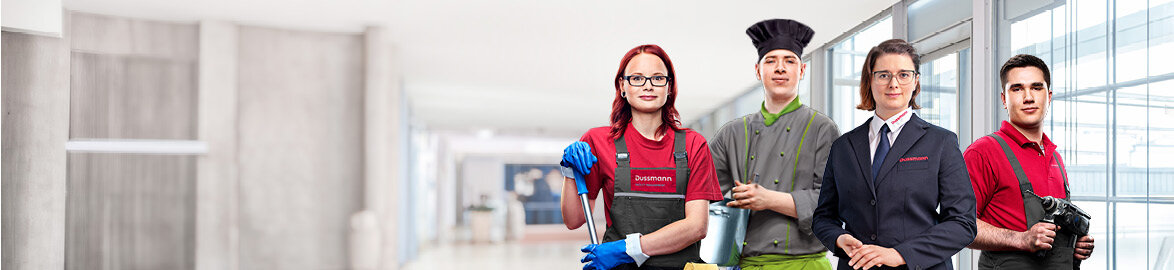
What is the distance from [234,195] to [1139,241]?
6226 millimetres

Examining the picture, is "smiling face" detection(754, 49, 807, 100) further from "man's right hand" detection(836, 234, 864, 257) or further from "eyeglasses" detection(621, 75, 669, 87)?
"man's right hand" detection(836, 234, 864, 257)

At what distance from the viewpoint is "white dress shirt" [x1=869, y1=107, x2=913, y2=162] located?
177 cm

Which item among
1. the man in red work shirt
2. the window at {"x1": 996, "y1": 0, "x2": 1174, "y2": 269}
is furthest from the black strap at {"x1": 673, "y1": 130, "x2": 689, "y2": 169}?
the window at {"x1": 996, "y1": 0, "x2": 1174, "y2": 269}

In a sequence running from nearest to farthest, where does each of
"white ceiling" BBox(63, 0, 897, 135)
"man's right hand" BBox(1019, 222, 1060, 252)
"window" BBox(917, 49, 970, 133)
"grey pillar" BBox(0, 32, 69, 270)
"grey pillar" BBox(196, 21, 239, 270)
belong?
"man's right hand" BBox(1019, 222, 1060, 252) → "window" BBox(917, 49, 970, 133) → "grey pillar" BBox(0, 32, 69, 270) → "white ceiling" BBox(63, 0, 897, 135) → "grey pillar" BBox(196, 21, 239, 270)

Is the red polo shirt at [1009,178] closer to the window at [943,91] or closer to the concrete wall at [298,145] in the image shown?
the window at [943,91]

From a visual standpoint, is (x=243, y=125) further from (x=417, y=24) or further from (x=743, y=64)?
(x=743, y=64)

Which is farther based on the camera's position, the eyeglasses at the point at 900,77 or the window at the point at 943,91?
the window at the point at 943,91

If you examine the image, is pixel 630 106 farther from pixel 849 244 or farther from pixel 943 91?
pixel 943 91

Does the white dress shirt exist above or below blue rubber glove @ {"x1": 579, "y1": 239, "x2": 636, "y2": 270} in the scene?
above

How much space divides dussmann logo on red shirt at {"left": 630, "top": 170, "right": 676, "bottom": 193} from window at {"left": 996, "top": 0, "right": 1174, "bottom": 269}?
2428 millimetres

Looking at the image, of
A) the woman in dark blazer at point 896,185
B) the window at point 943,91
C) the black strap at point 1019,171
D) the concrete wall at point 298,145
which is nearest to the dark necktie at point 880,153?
the woman in dark blazer at point 896,185

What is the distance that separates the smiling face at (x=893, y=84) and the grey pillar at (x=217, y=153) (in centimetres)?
603

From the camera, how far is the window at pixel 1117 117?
314 cm

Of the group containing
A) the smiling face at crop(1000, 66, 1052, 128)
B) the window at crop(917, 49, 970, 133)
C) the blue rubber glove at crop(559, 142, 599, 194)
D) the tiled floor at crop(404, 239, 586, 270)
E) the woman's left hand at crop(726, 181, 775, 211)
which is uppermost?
the window at crop(917, 49, 970, 133)
